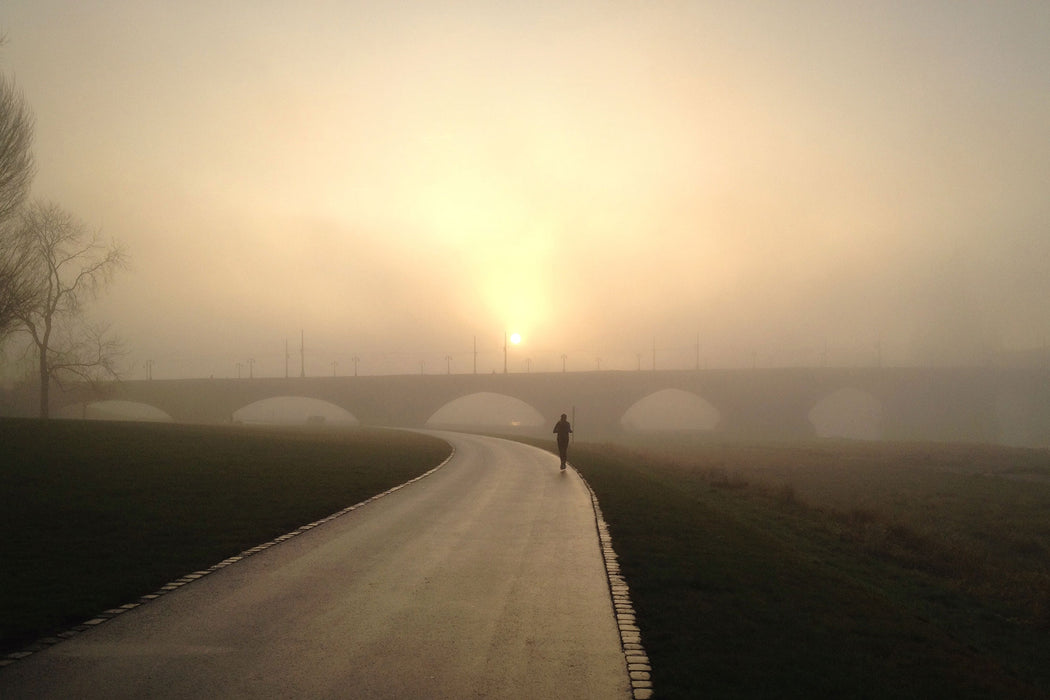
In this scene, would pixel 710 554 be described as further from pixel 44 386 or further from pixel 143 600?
pixel 44 386

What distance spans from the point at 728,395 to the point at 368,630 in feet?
368

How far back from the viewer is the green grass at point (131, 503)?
9547mm

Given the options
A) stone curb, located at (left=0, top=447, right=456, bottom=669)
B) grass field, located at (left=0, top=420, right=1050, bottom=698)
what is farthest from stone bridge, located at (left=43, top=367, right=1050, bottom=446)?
stone curb, located at (left=0, top=447, right=456, bottom=669)

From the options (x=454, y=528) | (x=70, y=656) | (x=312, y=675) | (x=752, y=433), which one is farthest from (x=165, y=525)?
(x=752, y=433)

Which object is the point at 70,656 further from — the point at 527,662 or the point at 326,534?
the point at 326,534

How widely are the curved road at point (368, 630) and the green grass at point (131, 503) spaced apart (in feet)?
3.22

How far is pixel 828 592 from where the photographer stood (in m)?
10.4

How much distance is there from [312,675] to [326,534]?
7742 millimetres

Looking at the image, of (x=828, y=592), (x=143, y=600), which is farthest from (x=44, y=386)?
(x=828, y=592)

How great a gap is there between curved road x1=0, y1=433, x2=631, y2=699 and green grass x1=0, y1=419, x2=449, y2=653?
3.22 feet

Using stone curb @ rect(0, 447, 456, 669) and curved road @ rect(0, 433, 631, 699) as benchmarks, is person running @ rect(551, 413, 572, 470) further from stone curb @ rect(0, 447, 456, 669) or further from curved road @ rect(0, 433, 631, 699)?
curved road @ rect(0, 433, 631, 699)

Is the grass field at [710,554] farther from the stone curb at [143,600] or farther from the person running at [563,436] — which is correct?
the person running at [563,436]

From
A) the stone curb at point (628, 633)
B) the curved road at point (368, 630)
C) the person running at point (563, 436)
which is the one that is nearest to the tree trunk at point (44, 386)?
the person running at point (563, 436)

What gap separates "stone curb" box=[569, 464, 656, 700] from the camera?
20.9 ft
